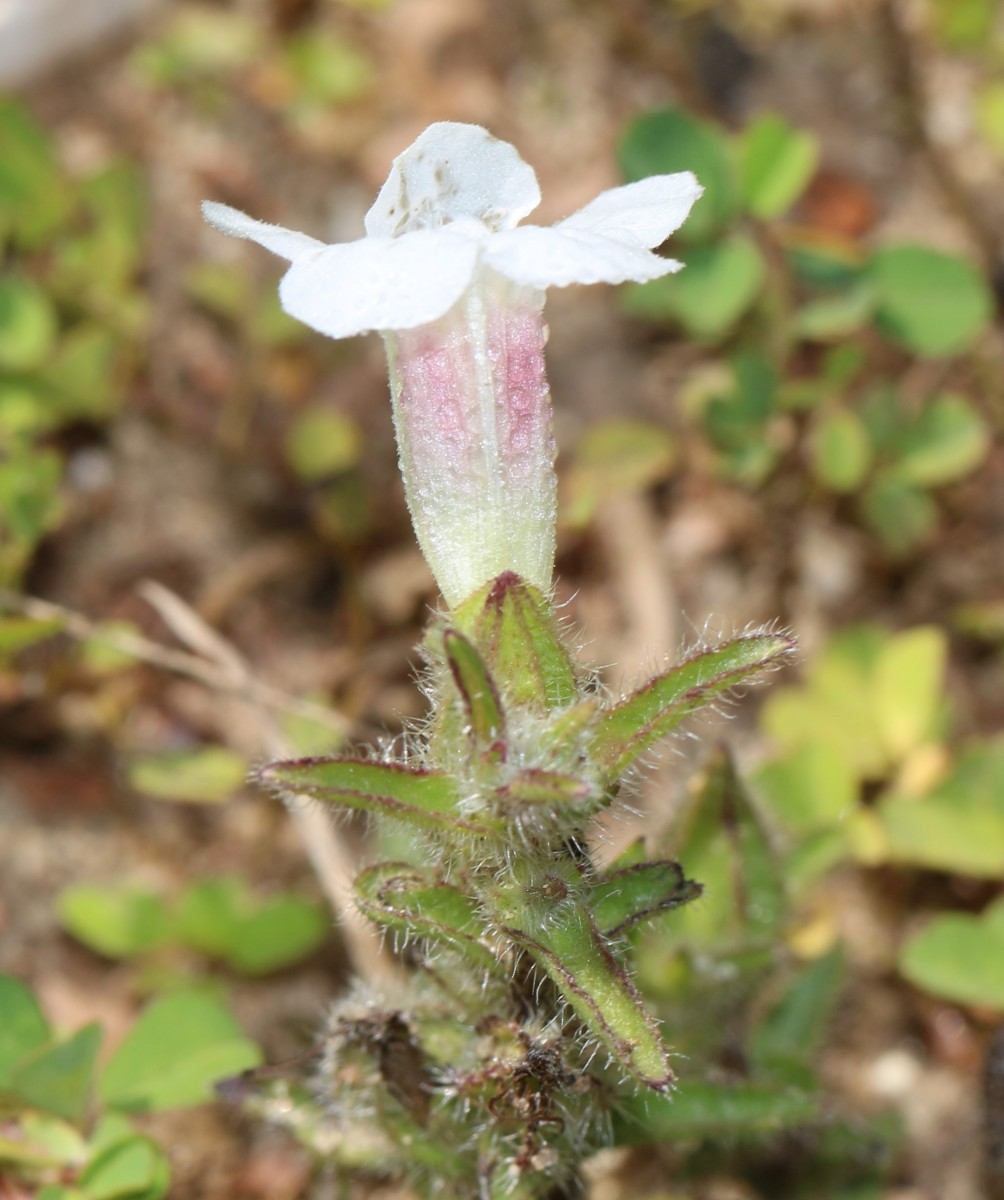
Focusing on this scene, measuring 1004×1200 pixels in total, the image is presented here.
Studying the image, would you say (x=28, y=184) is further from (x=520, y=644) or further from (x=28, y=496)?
(x=520, y=644)

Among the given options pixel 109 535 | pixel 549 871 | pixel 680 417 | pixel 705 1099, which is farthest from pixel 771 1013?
pixel 109 535

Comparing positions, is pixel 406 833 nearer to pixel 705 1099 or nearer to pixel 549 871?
pixel 549 871

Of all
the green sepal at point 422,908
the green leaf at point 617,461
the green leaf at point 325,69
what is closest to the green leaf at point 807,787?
the green leaf at point 617,461

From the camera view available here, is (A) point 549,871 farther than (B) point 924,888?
No

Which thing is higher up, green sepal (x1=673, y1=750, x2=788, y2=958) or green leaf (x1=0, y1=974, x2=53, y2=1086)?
green leaf (x1=0, y1=974, x2=53, y2=1086)

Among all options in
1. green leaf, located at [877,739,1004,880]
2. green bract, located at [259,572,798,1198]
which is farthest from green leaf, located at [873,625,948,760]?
green bract, located at [259,572,798,1198]

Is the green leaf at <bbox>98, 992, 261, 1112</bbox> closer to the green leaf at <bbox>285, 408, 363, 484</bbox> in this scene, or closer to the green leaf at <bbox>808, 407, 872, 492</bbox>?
the green leaf at <bbox>285, 408, 363, 484</bbox>

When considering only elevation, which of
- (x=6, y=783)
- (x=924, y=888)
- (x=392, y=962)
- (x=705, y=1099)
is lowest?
(x=705, y=1099)

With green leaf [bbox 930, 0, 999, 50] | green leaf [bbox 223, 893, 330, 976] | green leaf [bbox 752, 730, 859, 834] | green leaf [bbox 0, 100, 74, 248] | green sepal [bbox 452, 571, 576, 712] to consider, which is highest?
green leaf [bbox 0, 100, 74, 248]
